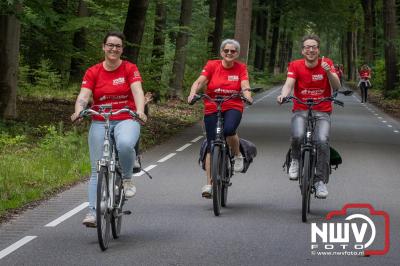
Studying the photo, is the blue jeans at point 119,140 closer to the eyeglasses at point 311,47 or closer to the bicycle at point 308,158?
the bicycle at point 308,158

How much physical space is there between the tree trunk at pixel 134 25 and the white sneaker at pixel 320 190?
13008mm

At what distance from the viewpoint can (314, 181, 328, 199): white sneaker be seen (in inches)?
404

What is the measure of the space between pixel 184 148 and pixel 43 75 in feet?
57.3

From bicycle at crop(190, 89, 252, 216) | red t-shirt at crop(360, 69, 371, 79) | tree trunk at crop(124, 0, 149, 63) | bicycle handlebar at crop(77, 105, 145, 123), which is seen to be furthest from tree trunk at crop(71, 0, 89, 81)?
bicycle handlebar at crop(77, 105, 145, 123)

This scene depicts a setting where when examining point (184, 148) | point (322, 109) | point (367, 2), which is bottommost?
point (184, 148)

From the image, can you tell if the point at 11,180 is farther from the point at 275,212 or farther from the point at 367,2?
the point at 367,2

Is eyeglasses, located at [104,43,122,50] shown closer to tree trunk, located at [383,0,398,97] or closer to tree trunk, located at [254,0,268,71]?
tree trunk, located at [383,0,398,97]

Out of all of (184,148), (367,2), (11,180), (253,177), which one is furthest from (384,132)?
(367,2)

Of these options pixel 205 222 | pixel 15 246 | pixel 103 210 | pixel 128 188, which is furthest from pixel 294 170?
pixel 15 246

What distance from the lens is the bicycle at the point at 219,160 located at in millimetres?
10258

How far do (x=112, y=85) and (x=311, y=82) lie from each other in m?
2.69

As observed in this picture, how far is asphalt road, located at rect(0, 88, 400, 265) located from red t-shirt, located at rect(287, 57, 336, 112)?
1.42m

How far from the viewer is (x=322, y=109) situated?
34.3 feet

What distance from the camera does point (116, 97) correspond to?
8.98 metres
